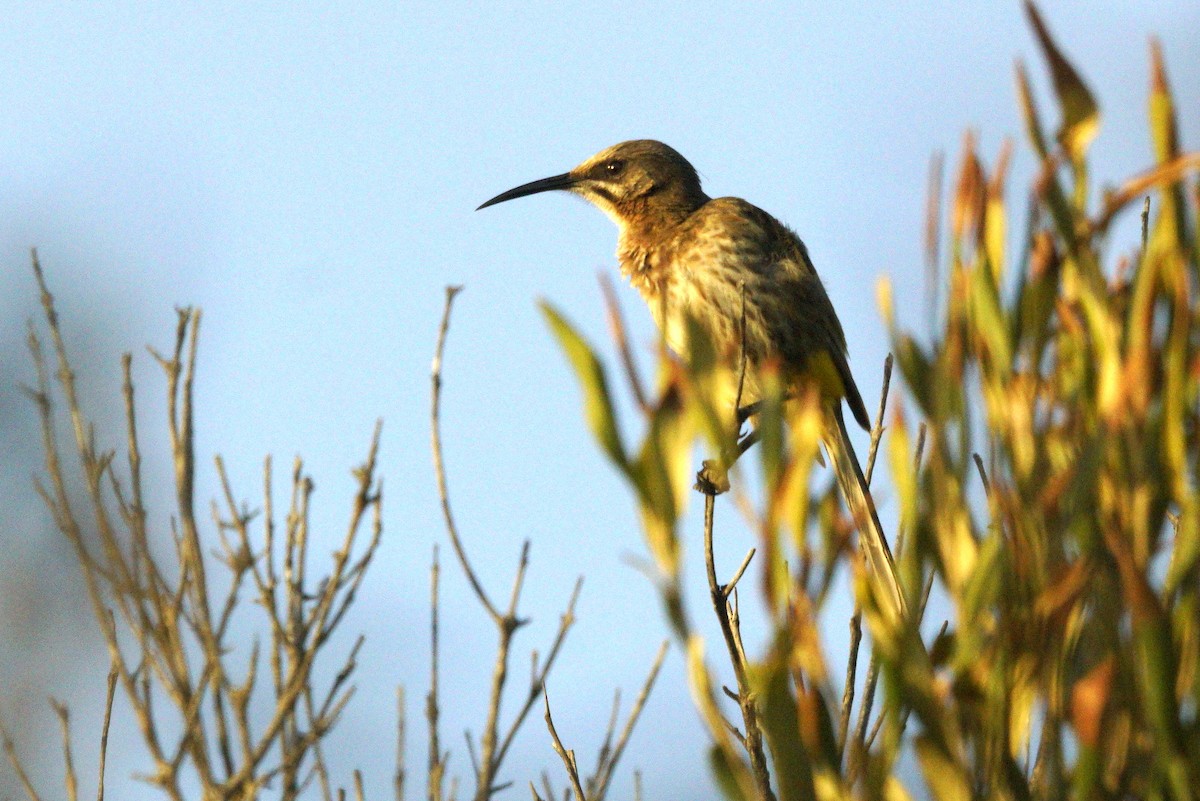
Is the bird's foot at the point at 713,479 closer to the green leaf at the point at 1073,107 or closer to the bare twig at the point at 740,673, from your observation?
the bare twig at the point at 740,673

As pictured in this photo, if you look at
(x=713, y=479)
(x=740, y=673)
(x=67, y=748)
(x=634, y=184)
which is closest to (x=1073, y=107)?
(x=713, y=479)

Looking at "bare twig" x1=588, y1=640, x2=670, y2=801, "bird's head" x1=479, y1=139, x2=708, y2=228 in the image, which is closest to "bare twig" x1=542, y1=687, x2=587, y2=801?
"bare twig" x1=588, y1=640, x2=670, y2=801

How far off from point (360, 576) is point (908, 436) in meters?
1.15

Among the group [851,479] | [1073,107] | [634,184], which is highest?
[634,184]

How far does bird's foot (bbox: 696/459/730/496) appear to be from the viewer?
1894 mm

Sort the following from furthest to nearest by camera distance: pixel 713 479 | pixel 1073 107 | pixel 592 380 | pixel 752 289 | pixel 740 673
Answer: pixel 752 289 < pixel 740 673 < pixel 713 479 < pixel 1073 107 < pixel 592 380

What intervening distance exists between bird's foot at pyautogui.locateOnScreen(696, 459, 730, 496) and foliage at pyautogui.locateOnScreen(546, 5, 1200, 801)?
5 cm

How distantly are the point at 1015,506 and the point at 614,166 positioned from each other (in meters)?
5.29

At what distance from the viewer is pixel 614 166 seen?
695 centimetres

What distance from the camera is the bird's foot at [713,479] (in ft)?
6.21

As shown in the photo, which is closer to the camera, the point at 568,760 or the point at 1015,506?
the point at 1015,506

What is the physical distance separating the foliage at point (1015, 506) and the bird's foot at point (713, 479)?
0.05 m

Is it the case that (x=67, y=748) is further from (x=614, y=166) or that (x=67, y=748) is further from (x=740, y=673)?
(x=614, y=166)

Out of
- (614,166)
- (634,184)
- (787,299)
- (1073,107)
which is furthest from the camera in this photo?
(614,166)
